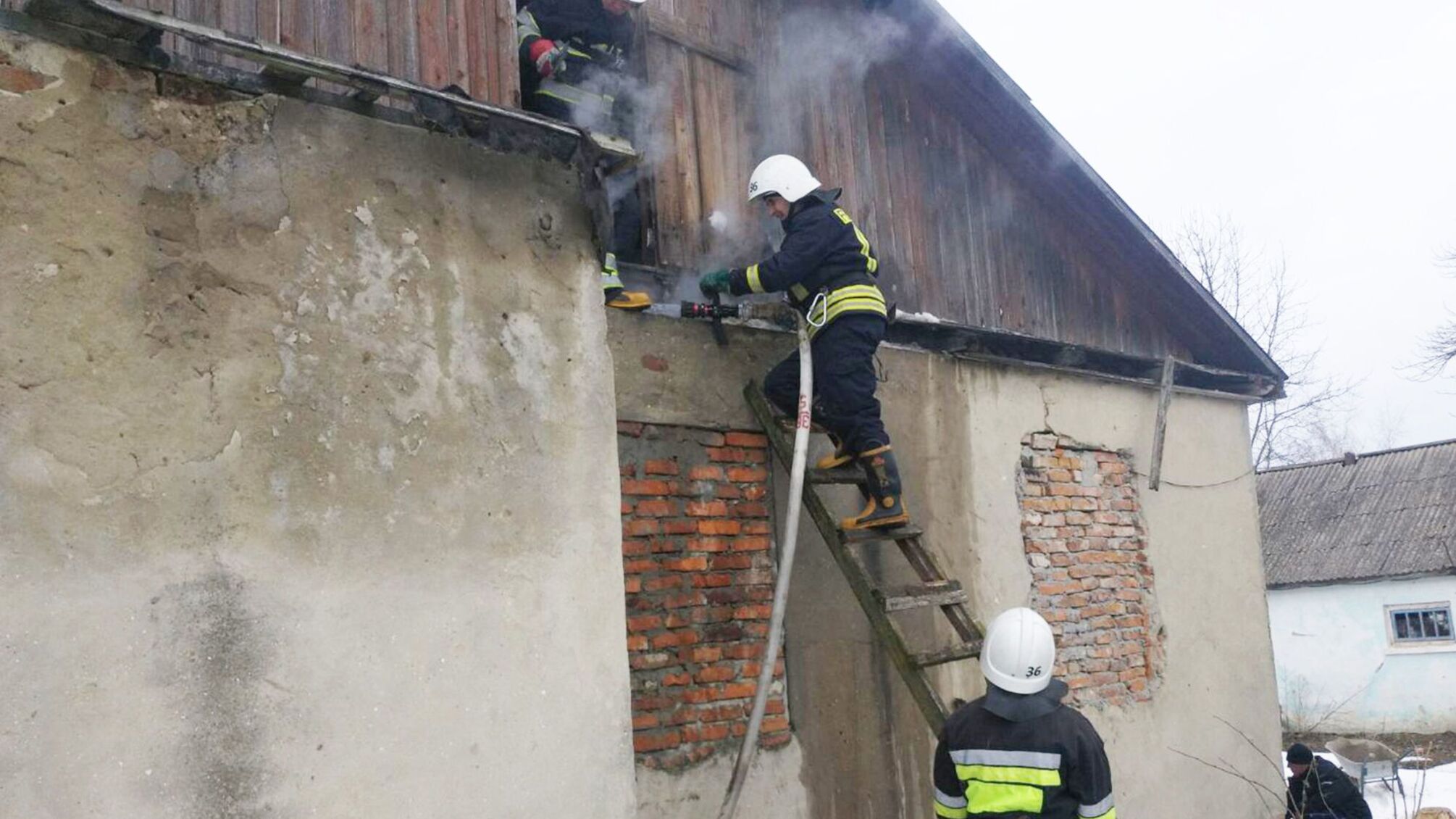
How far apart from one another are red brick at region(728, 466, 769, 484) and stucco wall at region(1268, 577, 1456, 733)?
15686mm

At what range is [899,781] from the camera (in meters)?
5.15

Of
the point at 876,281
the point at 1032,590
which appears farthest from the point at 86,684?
the point at 1032,590

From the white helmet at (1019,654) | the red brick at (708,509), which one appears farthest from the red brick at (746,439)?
the white helmet at (1019,654)

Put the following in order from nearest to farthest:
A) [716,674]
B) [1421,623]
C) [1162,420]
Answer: [716,674], [1162,420], [1421,623]

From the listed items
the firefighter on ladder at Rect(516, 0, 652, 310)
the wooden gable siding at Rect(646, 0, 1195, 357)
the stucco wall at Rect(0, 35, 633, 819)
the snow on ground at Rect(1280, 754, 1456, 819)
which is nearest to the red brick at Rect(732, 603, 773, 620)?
the stucco wall at Rect(0, 35, 633, 819)

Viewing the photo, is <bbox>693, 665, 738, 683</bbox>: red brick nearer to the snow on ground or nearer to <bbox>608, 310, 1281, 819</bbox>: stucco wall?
<bbox>608, 310, 1281, 819</bbox>: stucco wall

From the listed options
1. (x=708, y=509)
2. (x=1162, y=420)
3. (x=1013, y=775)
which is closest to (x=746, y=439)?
(x=708, y=509)

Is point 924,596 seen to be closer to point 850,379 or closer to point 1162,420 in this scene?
point 850,379

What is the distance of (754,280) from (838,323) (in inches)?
15.9

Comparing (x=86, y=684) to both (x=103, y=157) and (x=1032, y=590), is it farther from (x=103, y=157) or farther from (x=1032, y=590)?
(x=1032, y=590)

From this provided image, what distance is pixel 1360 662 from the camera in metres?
19.2

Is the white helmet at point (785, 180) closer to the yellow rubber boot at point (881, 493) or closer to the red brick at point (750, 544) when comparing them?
the yellow rubber boot at point (881, 493)

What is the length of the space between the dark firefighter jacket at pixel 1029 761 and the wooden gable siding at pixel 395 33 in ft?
9.69

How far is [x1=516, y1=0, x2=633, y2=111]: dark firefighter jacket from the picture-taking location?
201 inches
